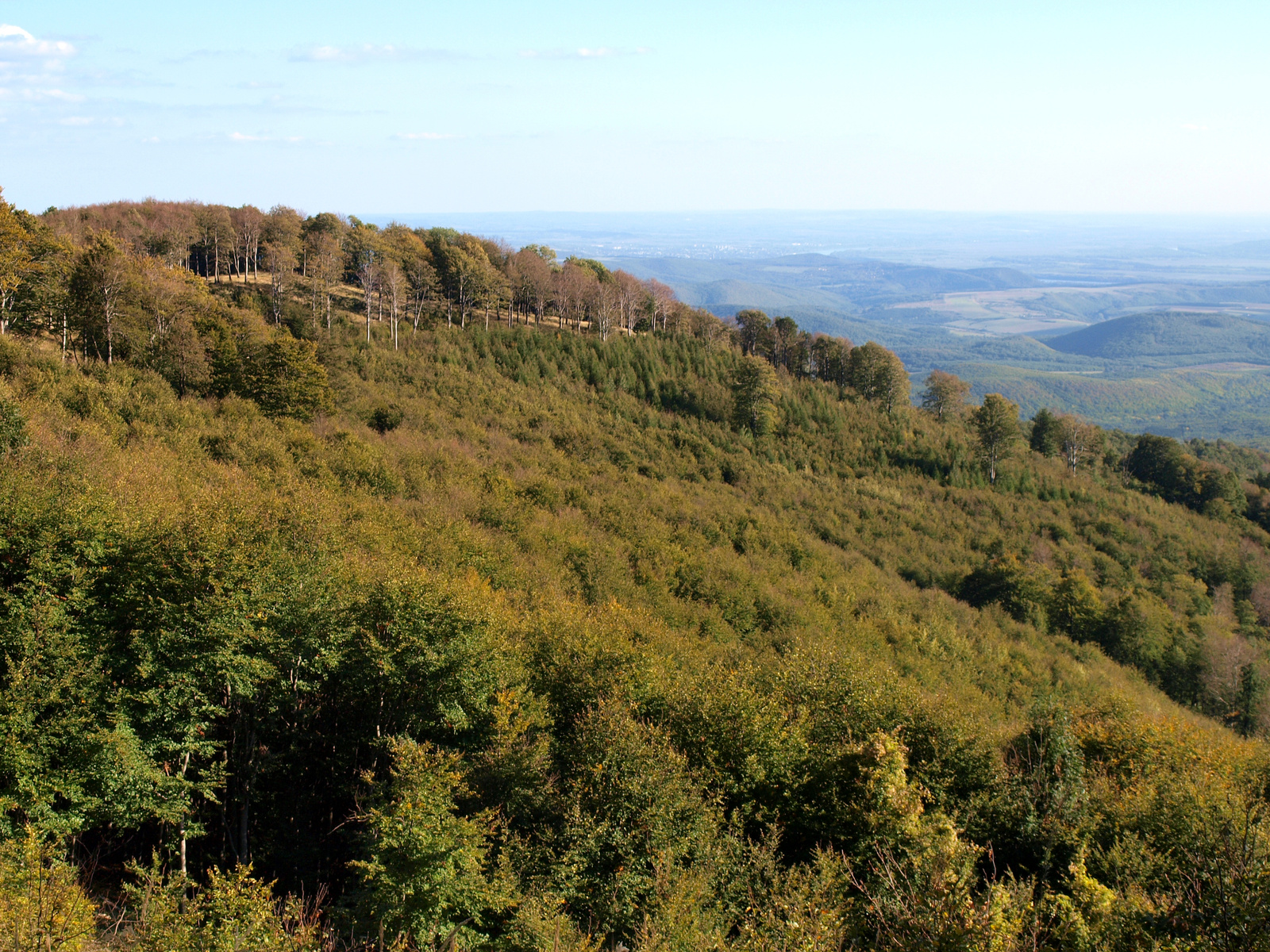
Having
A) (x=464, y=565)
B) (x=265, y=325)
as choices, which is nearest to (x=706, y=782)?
(x=464, y=565)

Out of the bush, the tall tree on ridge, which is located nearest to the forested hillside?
the bush

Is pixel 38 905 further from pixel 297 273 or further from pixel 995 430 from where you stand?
pixel 995 430

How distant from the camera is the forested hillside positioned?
44.5 ft

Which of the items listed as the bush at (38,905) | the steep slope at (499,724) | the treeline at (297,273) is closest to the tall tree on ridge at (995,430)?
the treeline at (297,273)

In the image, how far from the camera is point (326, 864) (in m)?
18.3

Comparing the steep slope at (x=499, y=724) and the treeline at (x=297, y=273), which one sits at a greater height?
the treeline at (x=297, y=273)

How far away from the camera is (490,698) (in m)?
19.6

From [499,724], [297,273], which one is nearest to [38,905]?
[499,724]

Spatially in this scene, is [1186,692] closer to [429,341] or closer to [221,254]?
[429,341]

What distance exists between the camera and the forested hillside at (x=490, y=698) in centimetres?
1357

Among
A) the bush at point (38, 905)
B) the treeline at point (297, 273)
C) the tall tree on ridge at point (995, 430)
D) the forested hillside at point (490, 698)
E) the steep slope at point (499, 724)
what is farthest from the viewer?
the tall tree on ridge at point (995, 430)

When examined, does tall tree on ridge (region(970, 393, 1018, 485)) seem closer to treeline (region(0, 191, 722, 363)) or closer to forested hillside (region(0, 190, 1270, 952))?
forested hillside (region(0, 190, 1270, 952))

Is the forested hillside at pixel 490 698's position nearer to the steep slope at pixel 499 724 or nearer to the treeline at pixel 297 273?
the steep slope at pixel 499 724

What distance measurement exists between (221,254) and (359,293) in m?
12.5
